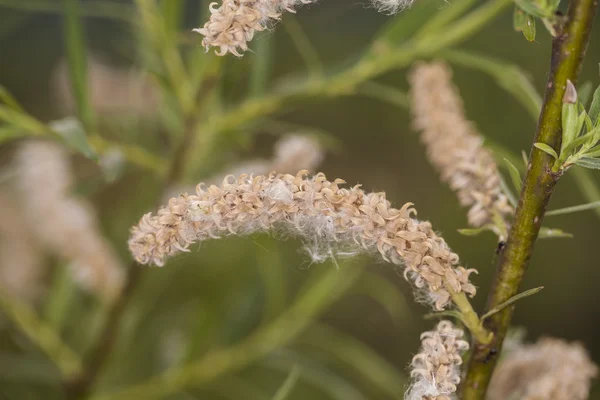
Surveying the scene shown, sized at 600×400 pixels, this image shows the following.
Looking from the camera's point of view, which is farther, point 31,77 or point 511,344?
point 31,77

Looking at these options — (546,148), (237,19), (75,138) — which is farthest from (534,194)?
Answer: (75,138)

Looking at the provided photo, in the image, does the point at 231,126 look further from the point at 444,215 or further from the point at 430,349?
the point at 444,215

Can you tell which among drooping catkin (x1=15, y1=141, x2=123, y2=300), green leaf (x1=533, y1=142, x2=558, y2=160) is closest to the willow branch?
green leaf (x1=533, y1=142, x2=558, y2=160)

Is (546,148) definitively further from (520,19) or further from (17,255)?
(17,255)

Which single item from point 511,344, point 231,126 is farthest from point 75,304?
point 511,344

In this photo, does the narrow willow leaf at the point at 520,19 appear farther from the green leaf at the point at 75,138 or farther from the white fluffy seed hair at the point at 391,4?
the green leaf at the point at 75,138

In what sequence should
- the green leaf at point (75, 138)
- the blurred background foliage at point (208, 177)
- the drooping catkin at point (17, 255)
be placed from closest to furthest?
the green leaf at point (75, 138)
the blurred background foliage at point (208, 177)
the drooping catkin at point (17, 255)

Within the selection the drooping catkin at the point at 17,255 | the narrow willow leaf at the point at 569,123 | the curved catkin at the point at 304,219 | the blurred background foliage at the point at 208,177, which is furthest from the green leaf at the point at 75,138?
the drooping catkin at the point at 17,255
